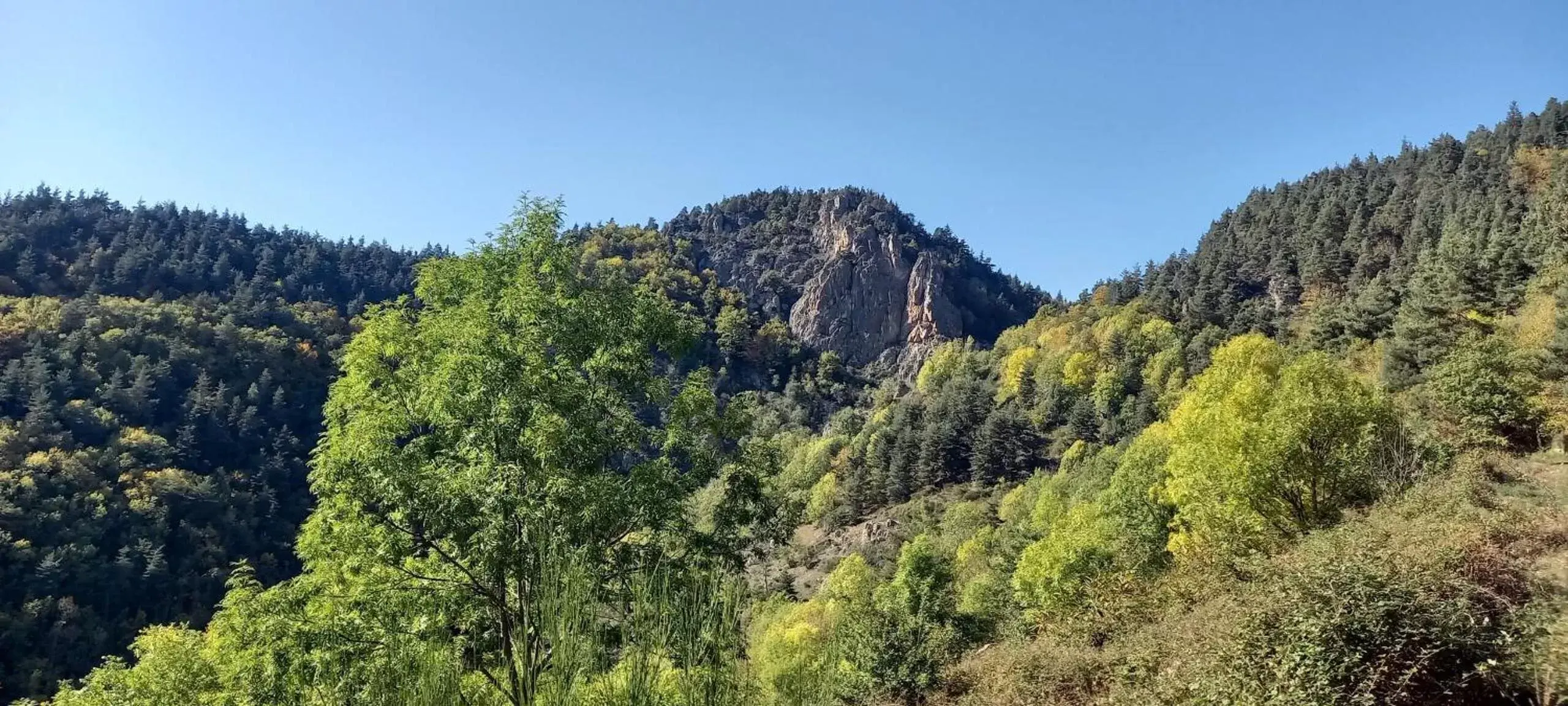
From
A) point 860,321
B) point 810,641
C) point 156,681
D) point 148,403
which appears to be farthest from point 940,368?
point 156,681

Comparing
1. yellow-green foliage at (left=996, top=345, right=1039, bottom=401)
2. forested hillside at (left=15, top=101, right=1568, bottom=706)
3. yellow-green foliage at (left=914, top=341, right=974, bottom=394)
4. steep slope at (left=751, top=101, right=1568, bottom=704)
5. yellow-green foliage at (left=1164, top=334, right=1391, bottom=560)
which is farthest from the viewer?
yellow-green foliage at (left=914, top=341, right=974, bottom=394)

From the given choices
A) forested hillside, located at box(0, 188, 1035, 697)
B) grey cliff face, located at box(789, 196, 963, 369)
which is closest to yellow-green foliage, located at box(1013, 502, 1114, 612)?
forested hillside, located at box(0, 188, 1035, 697)

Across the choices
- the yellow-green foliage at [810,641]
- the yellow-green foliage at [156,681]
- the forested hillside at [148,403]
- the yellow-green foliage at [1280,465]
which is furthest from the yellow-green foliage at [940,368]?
the yellow-green foliage at [156,681]

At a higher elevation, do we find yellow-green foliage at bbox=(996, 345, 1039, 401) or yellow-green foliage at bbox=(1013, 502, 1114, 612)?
yellow-green foliage at bbox=(996, 345, 1039, 401)

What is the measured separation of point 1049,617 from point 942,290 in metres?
183

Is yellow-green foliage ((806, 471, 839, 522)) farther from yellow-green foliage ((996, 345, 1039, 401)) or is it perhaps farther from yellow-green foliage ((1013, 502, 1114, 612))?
yellow-green foliage ((1013, 502, 1114, 612))

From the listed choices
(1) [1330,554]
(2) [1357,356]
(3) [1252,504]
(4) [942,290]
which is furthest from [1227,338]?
(4) [942,290]

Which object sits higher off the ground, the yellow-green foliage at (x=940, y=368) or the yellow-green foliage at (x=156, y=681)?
the yellow-green foliage at (x=940, y=368)

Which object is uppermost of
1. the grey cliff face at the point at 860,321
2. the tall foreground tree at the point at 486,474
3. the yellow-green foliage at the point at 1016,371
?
the grey cliff face at the point at 860,321

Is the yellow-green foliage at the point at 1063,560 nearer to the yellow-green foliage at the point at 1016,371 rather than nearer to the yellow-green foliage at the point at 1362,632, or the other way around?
the yellow-green foliage at the point at 1362,632

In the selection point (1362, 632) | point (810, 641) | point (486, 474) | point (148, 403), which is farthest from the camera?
point (148, 403)

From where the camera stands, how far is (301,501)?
90000mm

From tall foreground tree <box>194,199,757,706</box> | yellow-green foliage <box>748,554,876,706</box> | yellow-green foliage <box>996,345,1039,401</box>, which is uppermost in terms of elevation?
yellow-green foliage <box>996,345,1039,401</box>

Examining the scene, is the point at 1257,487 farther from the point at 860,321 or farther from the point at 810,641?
the point at 860,321
